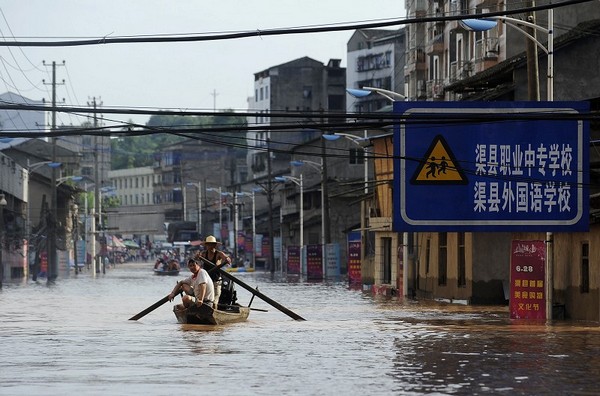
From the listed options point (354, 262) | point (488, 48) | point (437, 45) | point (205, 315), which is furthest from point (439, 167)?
point (437, 45)

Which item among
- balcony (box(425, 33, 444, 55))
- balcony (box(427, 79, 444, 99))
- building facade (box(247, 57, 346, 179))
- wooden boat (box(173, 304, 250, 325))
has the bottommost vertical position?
wooden boat (box(173, 304, 250, 325))

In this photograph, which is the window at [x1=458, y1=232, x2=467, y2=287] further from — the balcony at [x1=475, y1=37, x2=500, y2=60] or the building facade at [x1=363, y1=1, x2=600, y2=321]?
the balcony at [x1=475, y1=37, x2=500, y2=60]

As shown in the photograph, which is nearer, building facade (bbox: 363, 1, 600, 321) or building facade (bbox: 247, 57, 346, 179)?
building facade (bbox: 363, 1, 600, 321)

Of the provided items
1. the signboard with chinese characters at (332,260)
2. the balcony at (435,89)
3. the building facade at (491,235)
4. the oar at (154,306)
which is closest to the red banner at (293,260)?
the signboard with chinese characters at (332,260)

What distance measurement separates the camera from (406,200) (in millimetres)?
34312

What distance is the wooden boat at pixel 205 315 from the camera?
119 feet

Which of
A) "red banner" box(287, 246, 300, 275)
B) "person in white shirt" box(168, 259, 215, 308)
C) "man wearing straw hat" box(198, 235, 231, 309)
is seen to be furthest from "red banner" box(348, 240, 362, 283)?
"person in white shirt" box(168, 259, 215, 308)

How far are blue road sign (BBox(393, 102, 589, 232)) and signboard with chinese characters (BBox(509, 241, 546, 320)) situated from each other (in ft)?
6.96

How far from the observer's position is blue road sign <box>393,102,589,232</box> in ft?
112

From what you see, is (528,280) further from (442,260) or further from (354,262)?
(354,262)

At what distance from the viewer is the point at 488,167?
114 ft

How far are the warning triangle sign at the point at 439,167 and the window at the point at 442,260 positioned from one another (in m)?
21.8

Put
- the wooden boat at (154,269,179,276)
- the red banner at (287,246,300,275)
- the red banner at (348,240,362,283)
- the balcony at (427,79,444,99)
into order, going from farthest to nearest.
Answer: the wooden boat at (154,269,179,276) < the red banner at (287,246,300,275) < the balcony at (427,79,444,99) < the red banner at (348,240,362,283)

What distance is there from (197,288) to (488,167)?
7870 millimetres
